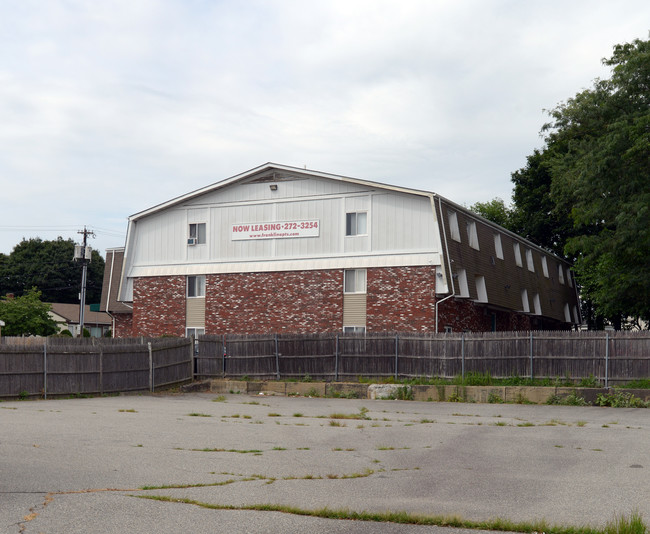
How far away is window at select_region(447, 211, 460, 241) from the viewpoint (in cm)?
3070

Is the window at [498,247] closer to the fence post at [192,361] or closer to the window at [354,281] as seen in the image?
the window at [354,281]

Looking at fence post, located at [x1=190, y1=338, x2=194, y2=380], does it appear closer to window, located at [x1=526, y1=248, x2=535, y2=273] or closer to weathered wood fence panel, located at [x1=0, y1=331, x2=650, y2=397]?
weathered wood fence panel, located at [x1=0, y1=331, x2=650, y2=397]

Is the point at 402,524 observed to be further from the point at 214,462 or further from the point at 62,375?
the point at 62,375

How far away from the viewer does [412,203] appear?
3044 cm

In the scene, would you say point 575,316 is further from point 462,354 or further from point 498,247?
point 462,354

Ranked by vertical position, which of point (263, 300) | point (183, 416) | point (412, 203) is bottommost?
point (183, 416)

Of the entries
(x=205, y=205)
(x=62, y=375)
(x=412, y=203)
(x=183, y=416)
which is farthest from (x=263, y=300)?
(x=183, y=416)

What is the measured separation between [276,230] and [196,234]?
4.00 m

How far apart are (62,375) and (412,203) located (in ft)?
47.7

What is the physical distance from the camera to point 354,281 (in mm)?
31234

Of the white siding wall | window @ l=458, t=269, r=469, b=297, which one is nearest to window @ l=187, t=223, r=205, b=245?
the white siding wall

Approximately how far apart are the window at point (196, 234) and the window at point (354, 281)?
6.94 meters

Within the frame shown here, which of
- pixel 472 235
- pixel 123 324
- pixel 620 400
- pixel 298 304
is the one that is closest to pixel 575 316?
pixel 472 235

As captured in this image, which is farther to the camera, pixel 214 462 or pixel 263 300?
pixel 263 300
